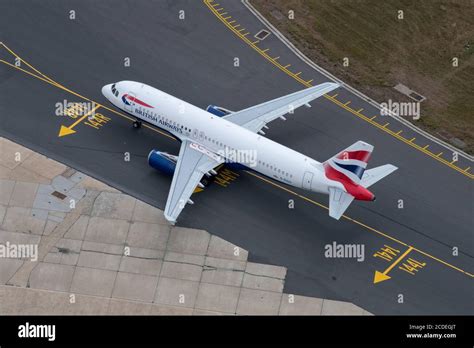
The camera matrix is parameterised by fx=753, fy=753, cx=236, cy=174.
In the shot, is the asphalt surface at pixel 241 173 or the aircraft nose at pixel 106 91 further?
the aircraft nose at pixel 106 91

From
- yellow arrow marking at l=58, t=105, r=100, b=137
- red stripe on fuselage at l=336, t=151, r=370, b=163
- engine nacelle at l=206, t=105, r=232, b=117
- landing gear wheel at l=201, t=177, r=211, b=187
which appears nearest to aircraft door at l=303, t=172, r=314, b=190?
red stripe on fuselage at l=336, t=151, r=370, b=163

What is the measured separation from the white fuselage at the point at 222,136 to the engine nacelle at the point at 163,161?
8.15 feet

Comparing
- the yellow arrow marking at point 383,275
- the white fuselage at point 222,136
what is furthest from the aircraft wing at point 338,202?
the yellow arrow marking at point 383,275

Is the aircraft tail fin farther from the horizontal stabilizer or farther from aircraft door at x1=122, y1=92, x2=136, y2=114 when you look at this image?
aircraft door at x1=122, y1=92, x2=136, y2=114

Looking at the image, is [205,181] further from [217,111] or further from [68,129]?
[68,129]

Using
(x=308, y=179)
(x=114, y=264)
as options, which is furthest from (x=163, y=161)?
(x=308, y=179)

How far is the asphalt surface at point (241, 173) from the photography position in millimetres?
64938

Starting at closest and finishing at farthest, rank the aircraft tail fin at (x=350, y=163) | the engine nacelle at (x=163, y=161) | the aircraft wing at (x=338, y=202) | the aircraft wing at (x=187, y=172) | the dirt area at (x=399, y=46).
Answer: the aircraft tail fin at (x=350, y=163) < the aircraft wing at (x=338, y=202) < the aircraft wing at (x=187, y=172) < the engine nacelle at (x=163, y=161) < the dirt area at (x=399, y=46)

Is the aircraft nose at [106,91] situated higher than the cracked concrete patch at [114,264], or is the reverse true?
the aircraft nose at [106,91]

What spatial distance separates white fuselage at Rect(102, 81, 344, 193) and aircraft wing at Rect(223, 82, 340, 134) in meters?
3.58

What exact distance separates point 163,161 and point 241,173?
7.67 m

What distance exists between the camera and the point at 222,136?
69.4 metres

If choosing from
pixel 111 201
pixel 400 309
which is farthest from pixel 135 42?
pixel 400 309

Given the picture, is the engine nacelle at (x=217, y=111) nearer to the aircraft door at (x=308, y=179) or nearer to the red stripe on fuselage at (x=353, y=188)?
the aircraft door at (x=308, y=179)
